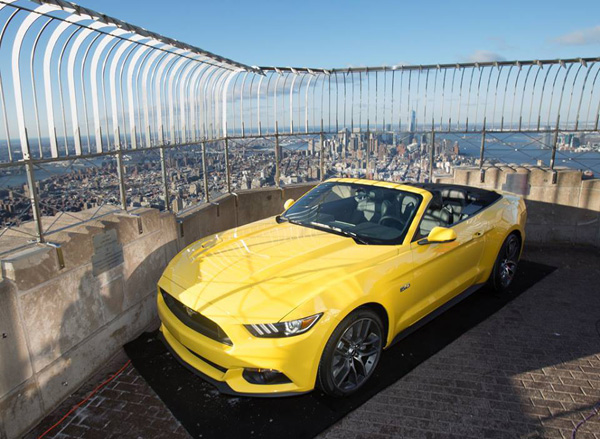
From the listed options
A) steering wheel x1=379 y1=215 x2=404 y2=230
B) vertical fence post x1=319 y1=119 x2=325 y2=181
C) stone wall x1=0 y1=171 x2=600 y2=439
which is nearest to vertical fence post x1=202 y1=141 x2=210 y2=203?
stone wall x1=0 y1=171 x2=600 y2=439

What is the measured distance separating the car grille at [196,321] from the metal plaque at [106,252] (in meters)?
0.83

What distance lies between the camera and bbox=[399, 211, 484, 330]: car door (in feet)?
12.5

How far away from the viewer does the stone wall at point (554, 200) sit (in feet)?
24.5

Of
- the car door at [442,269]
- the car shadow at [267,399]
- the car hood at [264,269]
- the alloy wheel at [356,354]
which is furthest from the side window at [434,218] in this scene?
the car shadow at [267,399]

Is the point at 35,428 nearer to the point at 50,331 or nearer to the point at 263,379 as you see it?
the point at 50,331

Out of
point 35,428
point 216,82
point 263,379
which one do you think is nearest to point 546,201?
point 216,82

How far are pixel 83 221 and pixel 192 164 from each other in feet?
8.09

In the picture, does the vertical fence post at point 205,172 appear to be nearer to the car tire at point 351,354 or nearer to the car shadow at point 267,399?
the car shadow at point 267,399

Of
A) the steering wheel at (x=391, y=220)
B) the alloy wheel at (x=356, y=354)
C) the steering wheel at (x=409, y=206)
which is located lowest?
the alloy wheel at (x=356, y=354)

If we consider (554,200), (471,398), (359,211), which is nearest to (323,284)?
(359,211)

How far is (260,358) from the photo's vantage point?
2.85m

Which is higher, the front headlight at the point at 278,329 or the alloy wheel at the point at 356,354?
the front headlight at the point at 278,329

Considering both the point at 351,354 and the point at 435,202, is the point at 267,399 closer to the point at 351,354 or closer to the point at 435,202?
the point at 351,354

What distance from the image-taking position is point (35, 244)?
11.0 feet
